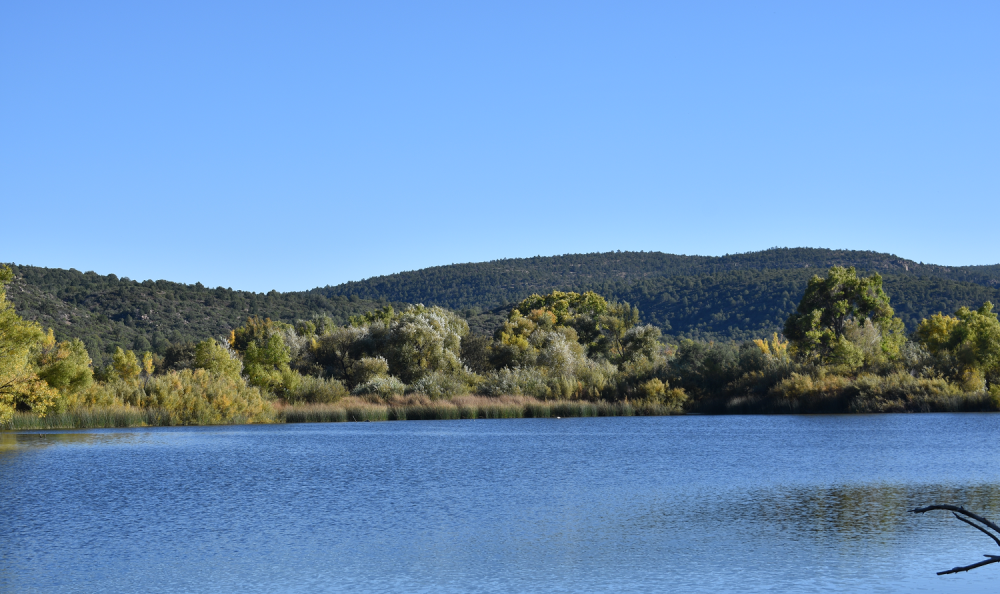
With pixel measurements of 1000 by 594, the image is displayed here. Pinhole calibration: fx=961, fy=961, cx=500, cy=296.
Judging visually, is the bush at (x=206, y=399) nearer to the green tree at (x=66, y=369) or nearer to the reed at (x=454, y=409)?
the reed at (x=454, y=409)

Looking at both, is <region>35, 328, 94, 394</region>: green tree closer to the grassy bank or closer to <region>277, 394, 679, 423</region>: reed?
the grassy bank

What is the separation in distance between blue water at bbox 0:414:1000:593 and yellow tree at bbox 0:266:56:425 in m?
3.24

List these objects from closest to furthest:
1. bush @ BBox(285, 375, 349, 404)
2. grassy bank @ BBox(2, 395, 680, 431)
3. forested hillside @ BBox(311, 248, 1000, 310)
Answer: grassy bank @ BBox(2, 395, 680, 431), bush @ BBox(285, 375, 349, 404), forested hillside @ BBox(311, 248, 1000, 310)

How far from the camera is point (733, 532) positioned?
1593cm

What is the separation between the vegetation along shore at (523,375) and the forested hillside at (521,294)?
30.7 meters

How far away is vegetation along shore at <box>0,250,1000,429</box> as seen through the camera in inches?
2002

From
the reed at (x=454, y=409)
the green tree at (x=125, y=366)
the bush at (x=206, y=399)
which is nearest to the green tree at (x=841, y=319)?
the reed at (x=454, y=409)

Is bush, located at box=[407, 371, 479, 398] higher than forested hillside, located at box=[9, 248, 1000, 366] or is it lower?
lower

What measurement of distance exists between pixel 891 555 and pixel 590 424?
35626 mm

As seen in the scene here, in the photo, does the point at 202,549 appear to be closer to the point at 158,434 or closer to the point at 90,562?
the point at 90,562

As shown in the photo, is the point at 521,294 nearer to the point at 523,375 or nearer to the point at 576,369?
the point at 576,369

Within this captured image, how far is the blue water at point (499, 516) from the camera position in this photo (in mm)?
12883

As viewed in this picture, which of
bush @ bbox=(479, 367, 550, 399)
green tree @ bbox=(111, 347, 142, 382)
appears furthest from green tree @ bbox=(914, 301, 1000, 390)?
green tree @ bbox=(111, 347, 142, 382)

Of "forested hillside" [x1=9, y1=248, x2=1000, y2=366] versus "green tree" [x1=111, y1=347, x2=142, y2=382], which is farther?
A: "forested hillside" [x1=9, y1=248, x2=1000, y2=366]
